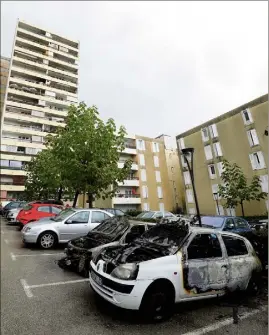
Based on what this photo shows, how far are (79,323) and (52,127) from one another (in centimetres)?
4838

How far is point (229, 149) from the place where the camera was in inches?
1042

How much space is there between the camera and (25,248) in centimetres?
947

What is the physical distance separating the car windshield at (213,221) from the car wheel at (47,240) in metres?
5.66

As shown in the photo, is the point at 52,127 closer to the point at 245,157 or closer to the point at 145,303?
the point at 245,157

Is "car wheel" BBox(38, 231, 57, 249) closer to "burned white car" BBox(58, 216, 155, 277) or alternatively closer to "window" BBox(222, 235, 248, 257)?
"burned white car" BBox(58, 216, 155, 277)

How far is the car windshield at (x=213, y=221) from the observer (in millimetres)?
9336

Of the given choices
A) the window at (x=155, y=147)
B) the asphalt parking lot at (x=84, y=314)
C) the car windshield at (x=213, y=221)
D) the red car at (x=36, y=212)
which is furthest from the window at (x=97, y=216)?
the window at (x=155, y=147)

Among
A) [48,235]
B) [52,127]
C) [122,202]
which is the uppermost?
[52,127]

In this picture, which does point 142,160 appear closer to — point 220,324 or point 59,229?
point 59,229

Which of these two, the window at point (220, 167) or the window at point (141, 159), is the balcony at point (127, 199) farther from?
the window at point (220, 167)

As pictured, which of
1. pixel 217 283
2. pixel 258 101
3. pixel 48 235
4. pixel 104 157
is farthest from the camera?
pixel 258 101

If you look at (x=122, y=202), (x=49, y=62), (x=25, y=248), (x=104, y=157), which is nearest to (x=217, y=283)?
(x=25, y=248)

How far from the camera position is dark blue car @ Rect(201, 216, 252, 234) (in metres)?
9.26

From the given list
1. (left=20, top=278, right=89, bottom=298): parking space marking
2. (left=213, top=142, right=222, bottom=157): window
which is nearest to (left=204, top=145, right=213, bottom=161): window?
(left=213, top=142, right=222, bottom=157): window
